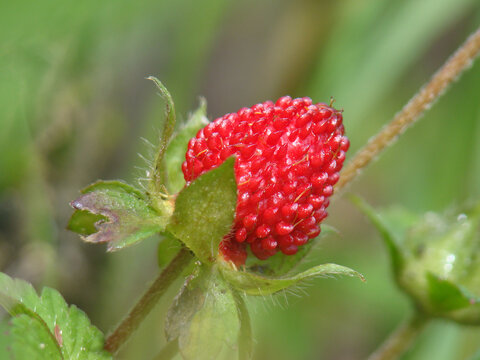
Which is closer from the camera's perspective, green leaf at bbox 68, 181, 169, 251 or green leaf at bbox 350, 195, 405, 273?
green leaf at bbox 68, 181, 169, 251

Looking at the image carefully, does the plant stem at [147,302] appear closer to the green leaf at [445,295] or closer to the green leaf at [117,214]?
the green leaf at [117,214]

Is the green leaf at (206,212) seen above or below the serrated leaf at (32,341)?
Result: above

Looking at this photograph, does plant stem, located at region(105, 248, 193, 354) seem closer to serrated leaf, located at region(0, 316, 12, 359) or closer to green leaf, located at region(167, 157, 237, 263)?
green leaf, located at region(167, 157, 237, 263)

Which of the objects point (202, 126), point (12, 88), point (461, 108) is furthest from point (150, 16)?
point (202, 126)

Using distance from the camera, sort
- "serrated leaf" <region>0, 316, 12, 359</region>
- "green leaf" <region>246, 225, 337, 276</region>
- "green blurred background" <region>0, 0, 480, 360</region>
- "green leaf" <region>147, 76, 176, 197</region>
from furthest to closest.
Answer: "green blurred background" <region>0, 0, 480, 360</region> < "green leaf" <region>246, 225, 337, 276</region> < "green leaf" <region>147, 76, 176, 197</region> < "serrated leaf" <region>0, 316, 12, 359</region>

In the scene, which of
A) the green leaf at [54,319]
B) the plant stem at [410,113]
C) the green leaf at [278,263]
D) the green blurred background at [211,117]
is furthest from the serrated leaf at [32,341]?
the green blurred background at [211,117]

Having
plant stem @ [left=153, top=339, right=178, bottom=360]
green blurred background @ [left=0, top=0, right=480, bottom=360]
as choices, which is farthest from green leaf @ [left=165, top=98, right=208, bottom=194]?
green blurred background @ [left=0, top=0, right=480, bottom=360]
